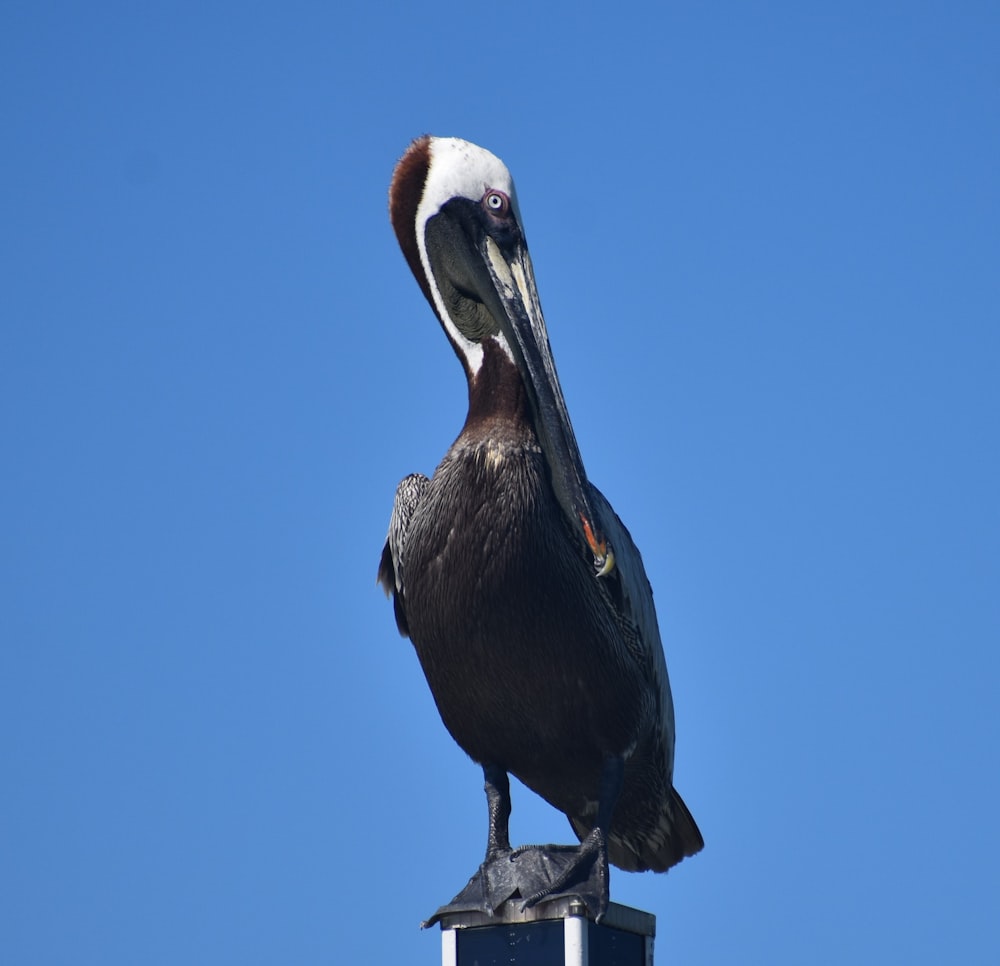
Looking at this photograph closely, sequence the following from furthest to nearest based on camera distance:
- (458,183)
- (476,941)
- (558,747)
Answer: (458,183)
(558,747)
(476,941)

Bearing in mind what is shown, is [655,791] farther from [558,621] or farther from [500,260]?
[500,260]

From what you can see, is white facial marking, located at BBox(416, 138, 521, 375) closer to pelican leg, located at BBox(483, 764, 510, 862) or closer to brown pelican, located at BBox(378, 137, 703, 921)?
brown pelican, located at BBox(378, 137, 703, 921)

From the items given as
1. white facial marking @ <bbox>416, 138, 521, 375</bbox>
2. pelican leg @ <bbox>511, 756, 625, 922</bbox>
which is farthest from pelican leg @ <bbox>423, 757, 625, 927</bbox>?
white facial marking @ <bbox>416, 138, 521, 375</bbox>

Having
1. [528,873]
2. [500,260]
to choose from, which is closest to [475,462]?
[500,260]

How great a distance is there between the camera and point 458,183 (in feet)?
22.9

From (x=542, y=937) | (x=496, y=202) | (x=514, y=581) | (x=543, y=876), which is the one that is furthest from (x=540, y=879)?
(x=496, y=202)

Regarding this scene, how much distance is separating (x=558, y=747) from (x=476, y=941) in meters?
0.84

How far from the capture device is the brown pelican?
6355mm

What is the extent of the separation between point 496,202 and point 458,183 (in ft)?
0.59

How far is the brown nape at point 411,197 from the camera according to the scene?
708 cm

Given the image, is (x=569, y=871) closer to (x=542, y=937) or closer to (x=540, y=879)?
(x=540, y=879)

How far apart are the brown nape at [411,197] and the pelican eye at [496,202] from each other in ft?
0.98

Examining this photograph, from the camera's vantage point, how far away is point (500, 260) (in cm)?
694

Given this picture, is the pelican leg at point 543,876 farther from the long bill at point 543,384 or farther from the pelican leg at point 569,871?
the long bill at point 543,384
